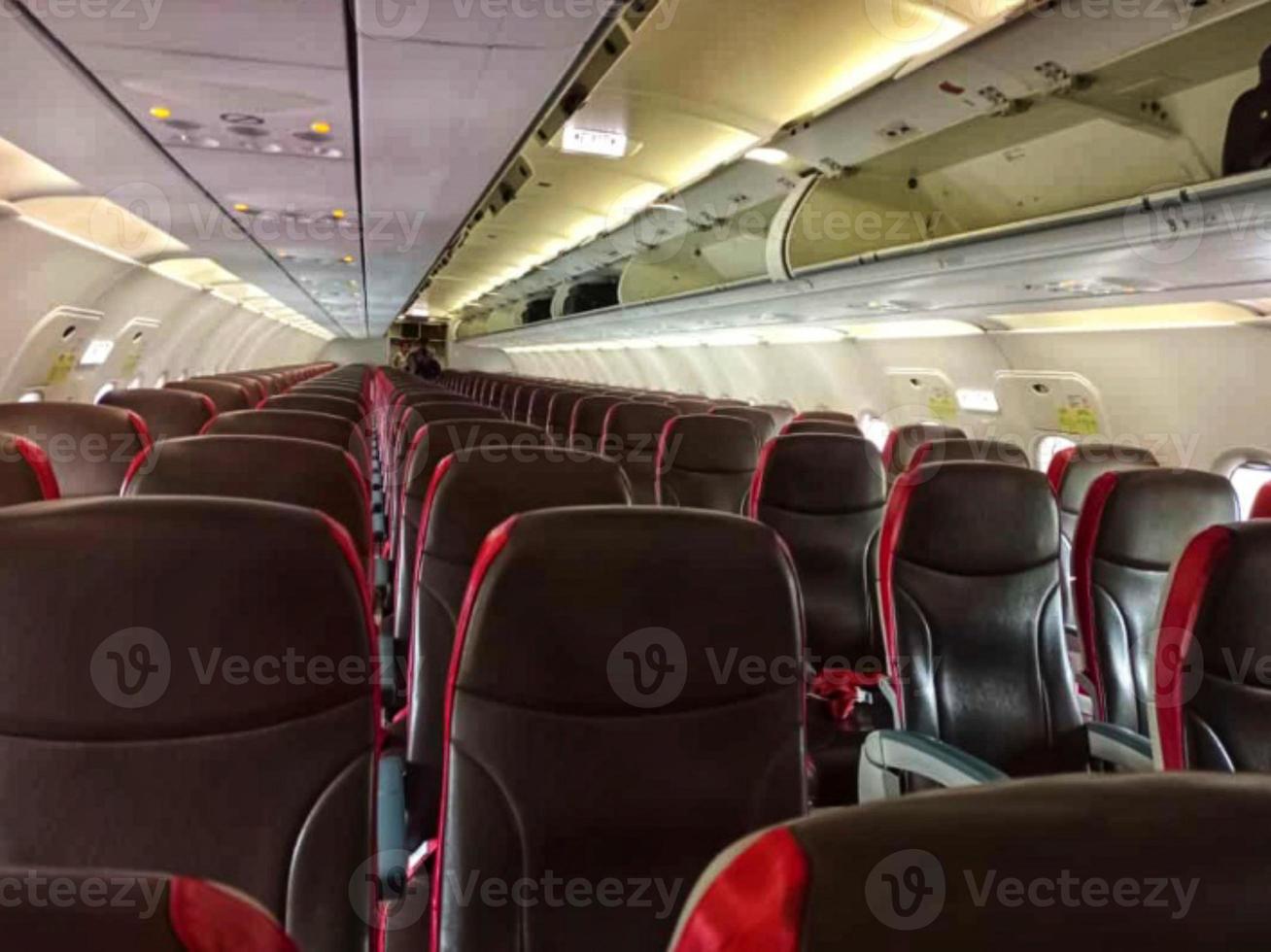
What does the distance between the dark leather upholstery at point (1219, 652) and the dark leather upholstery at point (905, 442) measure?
419 centimetres

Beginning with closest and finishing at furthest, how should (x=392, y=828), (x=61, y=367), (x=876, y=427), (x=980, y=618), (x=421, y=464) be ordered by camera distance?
(x=392, y=828), (x=980, y=618), (x=421, y=464), (x=61, y=367), (x=876, y=427)

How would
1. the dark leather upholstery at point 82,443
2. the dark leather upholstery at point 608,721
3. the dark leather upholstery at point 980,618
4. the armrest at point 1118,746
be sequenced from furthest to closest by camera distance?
1. the dark leather upholstery at point 82,443
2. the dark leather upholstery at point 980,618
3. the armrest at point 1118,746
4. the dark leather upholstery at point 608,721

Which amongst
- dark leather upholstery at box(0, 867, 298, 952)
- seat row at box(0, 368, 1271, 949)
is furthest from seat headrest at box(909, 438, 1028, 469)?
dark leather upholstery at box(0, 867, 298, 952)

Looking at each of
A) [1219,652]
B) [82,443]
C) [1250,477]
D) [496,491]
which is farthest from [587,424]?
[1219,652]

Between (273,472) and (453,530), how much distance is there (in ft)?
2.06

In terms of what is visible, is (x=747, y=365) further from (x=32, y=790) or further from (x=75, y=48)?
(x=32, y=790)

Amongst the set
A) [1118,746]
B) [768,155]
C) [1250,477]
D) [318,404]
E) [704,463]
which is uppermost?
[768,155]

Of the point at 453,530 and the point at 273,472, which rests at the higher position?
the point at 273,472

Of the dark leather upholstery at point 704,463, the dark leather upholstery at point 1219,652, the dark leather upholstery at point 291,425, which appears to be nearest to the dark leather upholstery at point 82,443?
the dark leather upholstery at point 291,425

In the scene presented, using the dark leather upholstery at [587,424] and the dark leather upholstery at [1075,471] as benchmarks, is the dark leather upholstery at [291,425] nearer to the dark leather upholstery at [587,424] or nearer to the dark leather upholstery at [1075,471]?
the dark leather upholstery at [587,424]

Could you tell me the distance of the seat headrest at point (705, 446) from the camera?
5605mm

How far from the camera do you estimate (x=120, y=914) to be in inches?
24.7

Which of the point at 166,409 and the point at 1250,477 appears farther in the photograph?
the point at 1250,477

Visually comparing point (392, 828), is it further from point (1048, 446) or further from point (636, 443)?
point (1048, 446)
